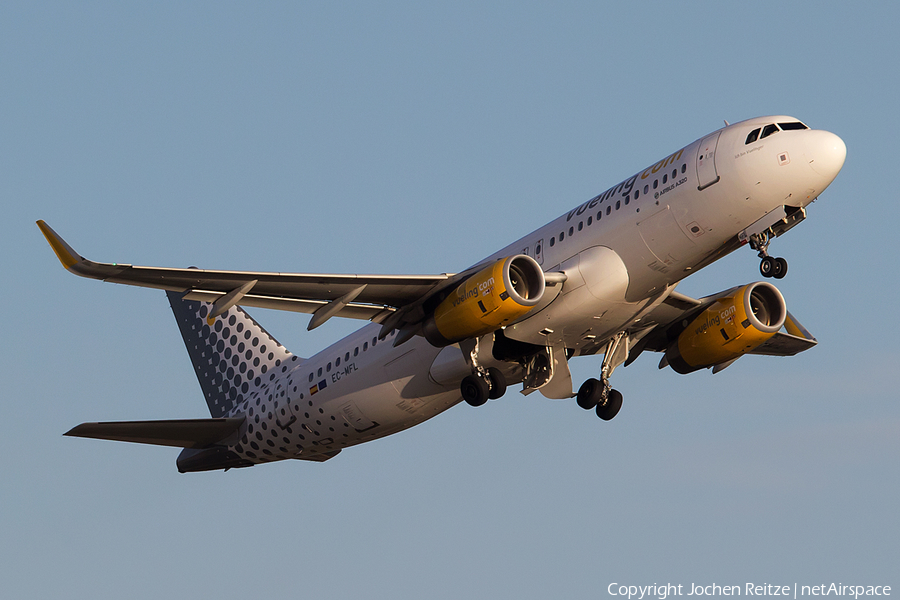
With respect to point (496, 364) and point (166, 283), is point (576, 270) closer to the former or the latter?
point (496, 364)

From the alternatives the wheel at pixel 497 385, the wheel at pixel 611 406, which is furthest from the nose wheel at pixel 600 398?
the wheel at pixel 497 385

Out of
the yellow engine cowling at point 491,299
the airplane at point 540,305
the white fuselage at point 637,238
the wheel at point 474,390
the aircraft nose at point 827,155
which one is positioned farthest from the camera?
the wheel at point 474,390

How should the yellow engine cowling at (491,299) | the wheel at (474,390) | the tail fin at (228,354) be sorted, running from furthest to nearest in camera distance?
the tail fin at (228,354) < the wheel at (474,390) < the yellow engine cowling at (491,299)

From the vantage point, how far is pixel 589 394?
3522 centimetres

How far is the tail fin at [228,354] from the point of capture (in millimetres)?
41031

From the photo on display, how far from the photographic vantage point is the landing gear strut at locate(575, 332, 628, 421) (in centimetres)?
3503

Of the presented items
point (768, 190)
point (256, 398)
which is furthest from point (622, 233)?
point (256, 398)

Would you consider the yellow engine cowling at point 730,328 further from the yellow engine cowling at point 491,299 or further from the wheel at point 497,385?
the yellow engine cowling at point 491,299

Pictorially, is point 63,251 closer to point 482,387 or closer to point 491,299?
point 491,299

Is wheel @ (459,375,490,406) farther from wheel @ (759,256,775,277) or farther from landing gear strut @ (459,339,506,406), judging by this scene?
wheel @ (759,256,775,277)

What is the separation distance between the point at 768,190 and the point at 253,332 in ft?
66.2

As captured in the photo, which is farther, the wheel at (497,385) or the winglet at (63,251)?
the wheel at (497,385)

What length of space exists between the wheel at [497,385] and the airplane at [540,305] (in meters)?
0.04

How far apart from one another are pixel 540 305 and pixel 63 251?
37.3 ft
